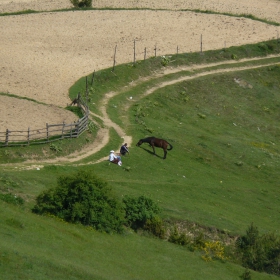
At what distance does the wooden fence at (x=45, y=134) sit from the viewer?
40.8 meters

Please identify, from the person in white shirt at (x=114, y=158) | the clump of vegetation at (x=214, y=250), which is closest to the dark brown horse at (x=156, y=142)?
the person in white shirt at (x=114, y=158)

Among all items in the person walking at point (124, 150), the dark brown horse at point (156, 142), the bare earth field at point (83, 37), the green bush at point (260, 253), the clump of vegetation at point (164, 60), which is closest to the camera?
the green bush at point (260, 253)

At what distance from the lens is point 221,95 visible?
6494 centimetres

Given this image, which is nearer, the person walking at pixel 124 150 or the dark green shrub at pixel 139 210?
the dark green shrub at pixel 139 210

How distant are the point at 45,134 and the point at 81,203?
12254 mm

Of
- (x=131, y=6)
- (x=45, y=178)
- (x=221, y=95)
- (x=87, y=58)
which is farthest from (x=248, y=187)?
(x=131, y=6)

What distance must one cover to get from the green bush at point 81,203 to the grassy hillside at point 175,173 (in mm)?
563

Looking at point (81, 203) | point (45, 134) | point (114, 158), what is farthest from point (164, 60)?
point (81, 203)

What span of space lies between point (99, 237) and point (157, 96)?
2996 cm

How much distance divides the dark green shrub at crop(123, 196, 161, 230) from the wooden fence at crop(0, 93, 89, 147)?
30.1 ft

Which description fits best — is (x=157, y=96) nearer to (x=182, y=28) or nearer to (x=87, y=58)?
(x=87, y=58)

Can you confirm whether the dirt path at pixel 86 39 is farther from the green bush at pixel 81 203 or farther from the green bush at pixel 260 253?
the green bush at pixel 260 253

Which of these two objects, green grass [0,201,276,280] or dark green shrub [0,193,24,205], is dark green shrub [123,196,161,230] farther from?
dark green shrub [0,193,24,205]

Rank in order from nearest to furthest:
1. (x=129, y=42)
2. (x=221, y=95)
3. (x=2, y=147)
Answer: (x=2, y=147) → (x=221, y=95) → (x=129, y=42)
